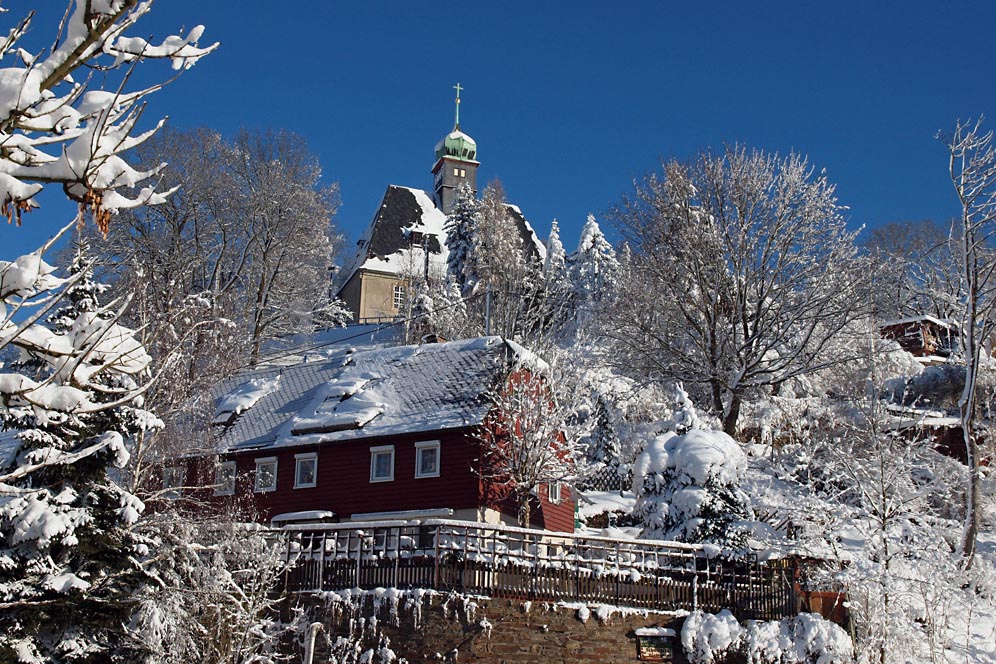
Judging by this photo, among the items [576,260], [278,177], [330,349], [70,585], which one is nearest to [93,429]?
[70,585]

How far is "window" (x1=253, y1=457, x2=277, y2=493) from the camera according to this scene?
2592 centimetres

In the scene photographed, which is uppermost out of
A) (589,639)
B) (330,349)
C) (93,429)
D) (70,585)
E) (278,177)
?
(278,177)

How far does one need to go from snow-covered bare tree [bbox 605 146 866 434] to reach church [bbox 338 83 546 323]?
1270 inches

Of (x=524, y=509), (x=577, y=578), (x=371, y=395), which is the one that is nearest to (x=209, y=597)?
(x=577, y=578)

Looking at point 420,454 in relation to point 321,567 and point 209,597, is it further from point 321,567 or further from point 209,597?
point 209,597

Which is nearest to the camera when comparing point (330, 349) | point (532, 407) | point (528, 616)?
point (528, 616)

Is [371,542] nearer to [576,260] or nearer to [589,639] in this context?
[589,639]

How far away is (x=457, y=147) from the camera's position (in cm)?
9244

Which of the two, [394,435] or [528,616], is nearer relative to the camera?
[528,616]

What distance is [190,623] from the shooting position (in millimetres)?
16203

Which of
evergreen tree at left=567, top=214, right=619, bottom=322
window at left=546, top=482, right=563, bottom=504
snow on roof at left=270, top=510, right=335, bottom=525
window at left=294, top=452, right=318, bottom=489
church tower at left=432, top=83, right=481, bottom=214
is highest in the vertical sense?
church tower at left=432, top=83, right=481, bottom=214

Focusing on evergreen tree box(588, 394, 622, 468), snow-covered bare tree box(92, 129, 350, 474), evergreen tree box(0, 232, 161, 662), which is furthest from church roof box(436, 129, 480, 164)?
evergreen tree box(0, 232, 161, 662)

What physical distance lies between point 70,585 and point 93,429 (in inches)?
105

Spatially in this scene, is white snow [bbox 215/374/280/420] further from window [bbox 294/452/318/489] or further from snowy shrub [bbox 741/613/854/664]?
snowy shrub [bbox 741/613/854/664]
